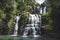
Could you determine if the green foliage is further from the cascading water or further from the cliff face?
the cascading water

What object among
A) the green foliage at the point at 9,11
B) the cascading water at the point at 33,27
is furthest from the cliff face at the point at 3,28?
the cascading water at the point at 33,27

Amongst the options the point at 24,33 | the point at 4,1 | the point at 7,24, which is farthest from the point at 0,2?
the point at 24,33

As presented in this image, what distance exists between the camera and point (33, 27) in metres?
35.4

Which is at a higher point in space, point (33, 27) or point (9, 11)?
point (9, 11)

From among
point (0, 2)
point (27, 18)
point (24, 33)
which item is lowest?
point (24, 33)

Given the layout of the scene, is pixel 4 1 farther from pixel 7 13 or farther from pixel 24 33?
pixel 24 33

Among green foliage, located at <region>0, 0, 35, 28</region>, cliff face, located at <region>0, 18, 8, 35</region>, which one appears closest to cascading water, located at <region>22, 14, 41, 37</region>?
green foliage, located at <region>0, 0, 35, 28</region>

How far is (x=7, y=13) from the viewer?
34344mm

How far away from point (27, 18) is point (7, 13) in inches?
141

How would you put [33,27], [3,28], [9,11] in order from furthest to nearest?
[33,27] < [9,11] < [3,28]

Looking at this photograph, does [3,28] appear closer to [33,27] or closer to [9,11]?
[9,11]

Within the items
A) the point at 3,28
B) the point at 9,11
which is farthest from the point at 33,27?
the point at 3,28

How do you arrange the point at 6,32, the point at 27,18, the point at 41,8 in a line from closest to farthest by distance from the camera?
the point at 6,32, the point at 27,18, the point at 41,8

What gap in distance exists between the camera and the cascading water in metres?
34.3
